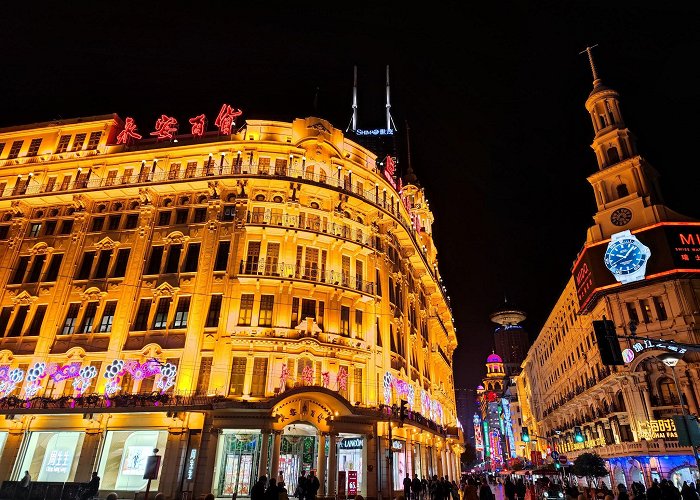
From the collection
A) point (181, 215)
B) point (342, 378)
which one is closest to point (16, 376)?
point (181, 215)

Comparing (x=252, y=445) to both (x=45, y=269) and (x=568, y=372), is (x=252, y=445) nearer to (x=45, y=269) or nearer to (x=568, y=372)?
(x=45, y=269)

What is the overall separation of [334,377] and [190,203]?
17.2m

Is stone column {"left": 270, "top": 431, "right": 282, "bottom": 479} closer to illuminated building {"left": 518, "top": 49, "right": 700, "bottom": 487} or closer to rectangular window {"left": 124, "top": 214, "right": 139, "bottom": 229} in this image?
rectangular window {"left": 124, "top": 214, "right": 139, "bottom": 229}

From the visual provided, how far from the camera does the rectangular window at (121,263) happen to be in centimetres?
3104

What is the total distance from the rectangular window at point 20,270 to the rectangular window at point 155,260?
10298mm

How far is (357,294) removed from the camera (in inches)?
1218

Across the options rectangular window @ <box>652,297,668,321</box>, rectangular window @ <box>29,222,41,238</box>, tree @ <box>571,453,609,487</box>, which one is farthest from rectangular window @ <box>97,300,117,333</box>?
rectangular window @ <box>652,297,668,321</box>

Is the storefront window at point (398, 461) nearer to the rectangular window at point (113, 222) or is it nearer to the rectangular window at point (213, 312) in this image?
the rectangular window at point (213, 312)

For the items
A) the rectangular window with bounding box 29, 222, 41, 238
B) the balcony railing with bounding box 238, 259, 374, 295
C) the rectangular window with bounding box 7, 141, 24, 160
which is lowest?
the balcony railing with bounding box 238, 259, 374, 295

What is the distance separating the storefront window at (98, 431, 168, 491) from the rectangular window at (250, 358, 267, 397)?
5754 millimetres

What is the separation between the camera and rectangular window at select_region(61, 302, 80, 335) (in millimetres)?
29666

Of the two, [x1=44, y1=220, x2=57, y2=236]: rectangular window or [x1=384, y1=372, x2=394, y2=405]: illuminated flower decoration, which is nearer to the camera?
[x1=384, y1=372, x2=394, y2=405]: illuminated flower decoration

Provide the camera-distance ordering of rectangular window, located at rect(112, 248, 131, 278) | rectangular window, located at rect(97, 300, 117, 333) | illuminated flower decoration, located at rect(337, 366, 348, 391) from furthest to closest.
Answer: rectangular window, located at rect(112, 248, 131, 278) < rectangular window, located at rect(97, 300, 117, 333) < illuminated flower decoration, located at rect(337, 366, 348, 391)

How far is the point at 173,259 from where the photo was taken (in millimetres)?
31094
